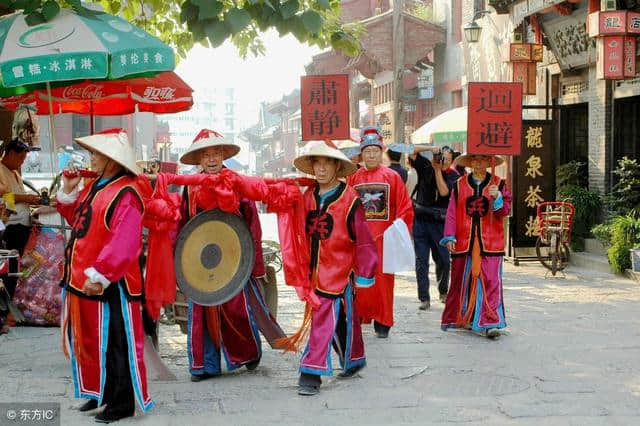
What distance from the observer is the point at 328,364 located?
6223mm

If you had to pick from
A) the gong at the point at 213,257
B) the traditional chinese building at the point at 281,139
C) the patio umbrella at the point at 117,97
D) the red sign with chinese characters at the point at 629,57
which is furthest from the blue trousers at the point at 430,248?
the traditional chinese building at the point at 281,139

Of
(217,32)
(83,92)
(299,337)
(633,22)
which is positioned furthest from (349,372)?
(633,22)

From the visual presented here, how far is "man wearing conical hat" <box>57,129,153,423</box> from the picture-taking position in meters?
5.37

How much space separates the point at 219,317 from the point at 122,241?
5.10ft

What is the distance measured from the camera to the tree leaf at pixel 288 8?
7168 millimetres

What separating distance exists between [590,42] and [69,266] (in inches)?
472

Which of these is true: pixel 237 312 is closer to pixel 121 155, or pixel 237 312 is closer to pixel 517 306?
pixel 121 155

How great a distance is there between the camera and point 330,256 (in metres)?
6.35

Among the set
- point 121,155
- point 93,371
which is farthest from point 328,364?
point 121,155

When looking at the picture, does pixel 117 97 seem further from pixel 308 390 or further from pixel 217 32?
pixel 308 390

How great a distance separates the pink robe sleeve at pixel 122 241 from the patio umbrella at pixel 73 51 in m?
1.85

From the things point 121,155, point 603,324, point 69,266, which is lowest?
point 603,324

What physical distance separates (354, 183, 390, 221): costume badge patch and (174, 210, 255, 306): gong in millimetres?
2194

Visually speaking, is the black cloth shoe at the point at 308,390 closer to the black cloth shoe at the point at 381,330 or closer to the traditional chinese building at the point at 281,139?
the black cloth shoe at the point at 381,330
